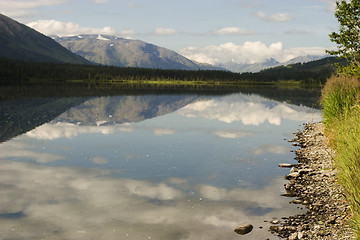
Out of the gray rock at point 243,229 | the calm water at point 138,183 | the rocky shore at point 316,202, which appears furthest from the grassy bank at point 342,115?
the gray rock at point 243,229

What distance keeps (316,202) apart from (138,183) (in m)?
8.93

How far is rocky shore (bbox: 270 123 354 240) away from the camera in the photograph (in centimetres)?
1266

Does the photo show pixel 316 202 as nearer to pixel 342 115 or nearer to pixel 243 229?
pixel 243 229

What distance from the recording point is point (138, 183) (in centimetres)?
1923

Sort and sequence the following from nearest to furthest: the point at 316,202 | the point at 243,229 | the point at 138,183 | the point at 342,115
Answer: the point at 243,229 → the point at 316,202 → the point at 138,183 → the point at 342,115

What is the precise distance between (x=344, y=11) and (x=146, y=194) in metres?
A: 28.1

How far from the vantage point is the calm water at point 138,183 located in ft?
45.0

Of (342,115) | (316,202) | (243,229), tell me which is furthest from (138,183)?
(342,115)

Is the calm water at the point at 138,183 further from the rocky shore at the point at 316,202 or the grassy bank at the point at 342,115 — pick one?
the grassy bank at the point at 342,115

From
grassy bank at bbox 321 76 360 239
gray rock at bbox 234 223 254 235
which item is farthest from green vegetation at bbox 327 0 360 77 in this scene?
gray rock at bbox 234 223 254 235

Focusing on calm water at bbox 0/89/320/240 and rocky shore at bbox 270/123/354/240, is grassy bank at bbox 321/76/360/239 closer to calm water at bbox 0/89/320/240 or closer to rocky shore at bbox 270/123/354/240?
rocky shore at bbox 270/123/354/240

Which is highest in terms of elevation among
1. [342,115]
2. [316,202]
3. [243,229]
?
[342,115]

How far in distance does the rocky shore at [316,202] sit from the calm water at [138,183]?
703 mm

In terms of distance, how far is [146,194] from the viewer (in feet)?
57.3
